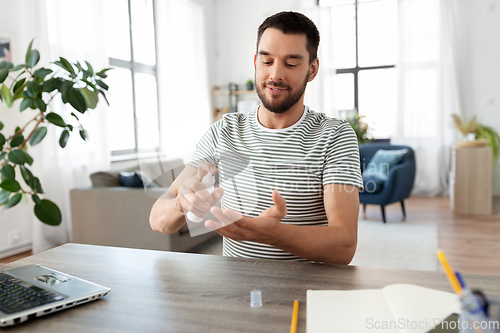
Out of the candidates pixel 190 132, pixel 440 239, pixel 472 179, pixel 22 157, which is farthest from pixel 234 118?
pixel 472 179

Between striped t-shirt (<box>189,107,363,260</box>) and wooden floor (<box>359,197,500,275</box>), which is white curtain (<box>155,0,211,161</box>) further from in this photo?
striped t-shirt (<box>189,107,363,260</box>)

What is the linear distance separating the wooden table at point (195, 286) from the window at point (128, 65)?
337cm

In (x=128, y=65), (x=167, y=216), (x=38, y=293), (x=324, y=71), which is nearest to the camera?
(x=38, y=293)

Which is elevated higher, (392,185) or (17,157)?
(17,157)

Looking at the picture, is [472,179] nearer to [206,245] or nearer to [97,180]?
[206,245]

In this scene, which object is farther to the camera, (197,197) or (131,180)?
(131,180)

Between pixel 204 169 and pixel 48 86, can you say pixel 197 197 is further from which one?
pixel 48 86

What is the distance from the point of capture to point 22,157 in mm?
1954

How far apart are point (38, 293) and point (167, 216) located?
0.38 metres

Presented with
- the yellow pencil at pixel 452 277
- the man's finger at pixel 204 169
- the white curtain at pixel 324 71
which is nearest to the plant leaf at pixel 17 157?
the man's finger at pixel 204 169

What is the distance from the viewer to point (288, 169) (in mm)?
1154

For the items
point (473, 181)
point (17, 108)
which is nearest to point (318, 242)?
point (17, 108)

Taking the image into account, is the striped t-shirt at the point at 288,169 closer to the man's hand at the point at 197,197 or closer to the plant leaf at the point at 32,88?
the man's hand at the point at 197,197

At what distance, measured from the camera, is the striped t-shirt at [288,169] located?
1.10 meters
